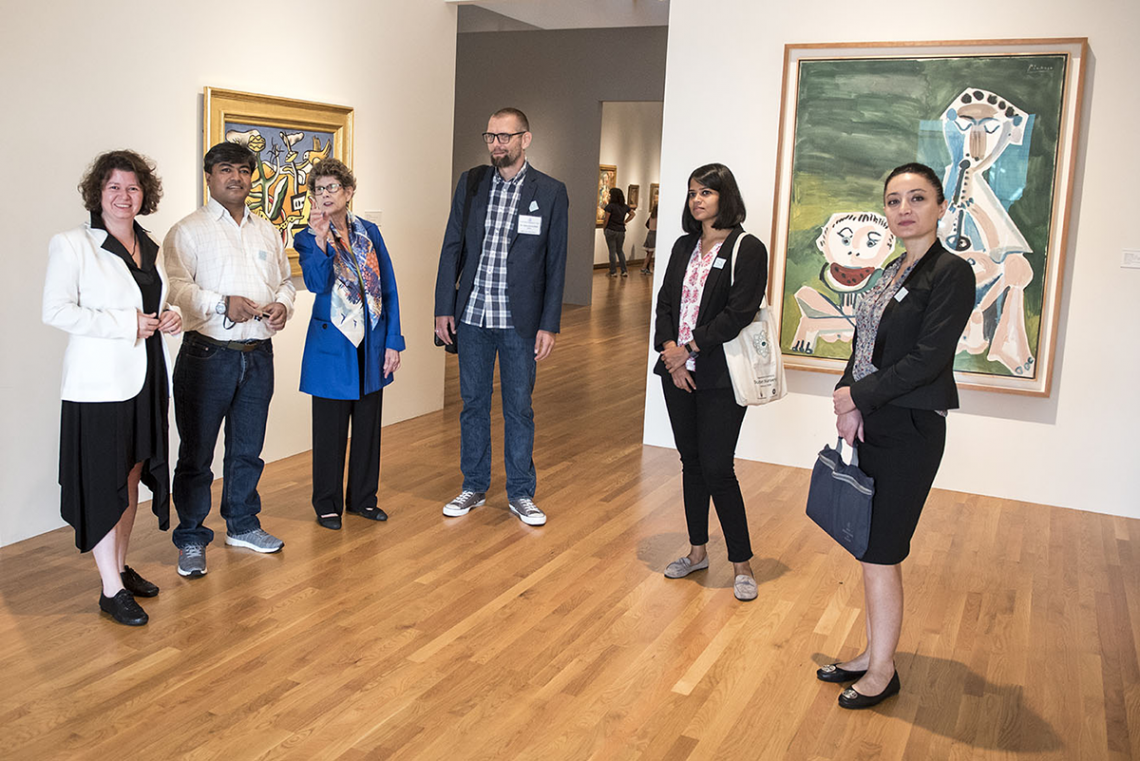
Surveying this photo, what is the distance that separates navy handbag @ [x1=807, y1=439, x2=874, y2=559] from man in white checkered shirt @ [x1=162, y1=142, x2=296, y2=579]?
228 cm

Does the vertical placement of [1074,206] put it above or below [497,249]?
above

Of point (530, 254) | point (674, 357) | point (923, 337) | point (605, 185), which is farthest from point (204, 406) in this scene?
point (605, 185)

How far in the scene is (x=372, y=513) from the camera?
495 centimetres

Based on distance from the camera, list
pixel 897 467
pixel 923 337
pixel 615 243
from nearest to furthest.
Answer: pixel 923 337
pixel 897 467
pixel 615 243

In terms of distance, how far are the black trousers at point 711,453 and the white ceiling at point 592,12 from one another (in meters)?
7.81

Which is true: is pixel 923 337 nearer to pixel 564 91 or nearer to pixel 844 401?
pixel 844 401

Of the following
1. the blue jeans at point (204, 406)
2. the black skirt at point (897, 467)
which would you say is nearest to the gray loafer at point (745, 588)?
the black skirt at point (897, 467)

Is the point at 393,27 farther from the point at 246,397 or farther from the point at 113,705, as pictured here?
the point at 113,705

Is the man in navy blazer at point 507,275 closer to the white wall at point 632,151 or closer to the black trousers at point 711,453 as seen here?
the black trousers at point 711,453

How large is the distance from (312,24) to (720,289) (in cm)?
346

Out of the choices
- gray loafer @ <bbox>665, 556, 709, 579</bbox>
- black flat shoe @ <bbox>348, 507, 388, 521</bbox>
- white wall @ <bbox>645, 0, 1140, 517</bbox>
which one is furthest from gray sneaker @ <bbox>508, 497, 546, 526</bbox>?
white wall @ <bbox>645, 0, 1140, 517</bbox>

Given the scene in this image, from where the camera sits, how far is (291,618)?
147 inches

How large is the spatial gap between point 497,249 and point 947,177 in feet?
8.86

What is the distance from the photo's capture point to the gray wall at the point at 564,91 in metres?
14.0
